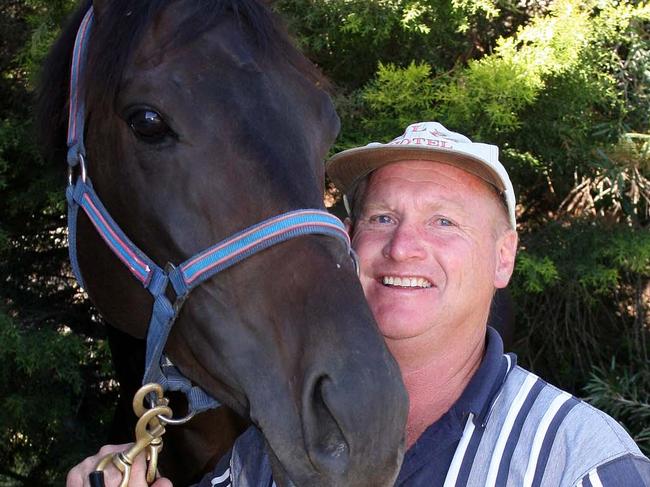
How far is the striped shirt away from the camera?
51.1 inches

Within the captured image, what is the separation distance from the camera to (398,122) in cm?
324

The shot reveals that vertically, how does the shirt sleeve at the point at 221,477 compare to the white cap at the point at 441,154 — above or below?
below

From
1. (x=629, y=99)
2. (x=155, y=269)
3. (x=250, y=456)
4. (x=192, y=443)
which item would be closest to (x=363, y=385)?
(x=250, y=456)

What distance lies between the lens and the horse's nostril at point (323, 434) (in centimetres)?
127

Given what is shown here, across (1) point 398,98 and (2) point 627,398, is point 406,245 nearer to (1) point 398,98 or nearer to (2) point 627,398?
(1) point 398,98

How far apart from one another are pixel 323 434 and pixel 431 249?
58cm

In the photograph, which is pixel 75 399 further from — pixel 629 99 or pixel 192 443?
pixel 629 99

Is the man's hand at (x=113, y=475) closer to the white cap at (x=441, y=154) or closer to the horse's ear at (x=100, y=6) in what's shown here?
the white cap at (x=441, y=154)

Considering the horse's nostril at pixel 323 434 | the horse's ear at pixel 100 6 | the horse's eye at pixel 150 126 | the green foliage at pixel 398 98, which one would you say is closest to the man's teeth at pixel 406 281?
the horse's nostril at pixel 323 434

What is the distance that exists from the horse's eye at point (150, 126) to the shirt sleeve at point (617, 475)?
1.04 m

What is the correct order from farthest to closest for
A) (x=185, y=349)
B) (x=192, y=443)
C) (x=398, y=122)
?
(x=398, y=122), (x=192, y=443), (x=185, y=349)

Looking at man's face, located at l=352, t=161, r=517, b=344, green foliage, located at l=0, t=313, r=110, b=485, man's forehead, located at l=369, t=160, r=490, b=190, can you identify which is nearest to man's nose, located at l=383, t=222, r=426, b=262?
man's face, located at l=352, t=161, r=517, b=344

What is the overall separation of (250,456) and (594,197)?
2.95 m

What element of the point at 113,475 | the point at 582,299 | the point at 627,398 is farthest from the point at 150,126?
the point at 582,299
